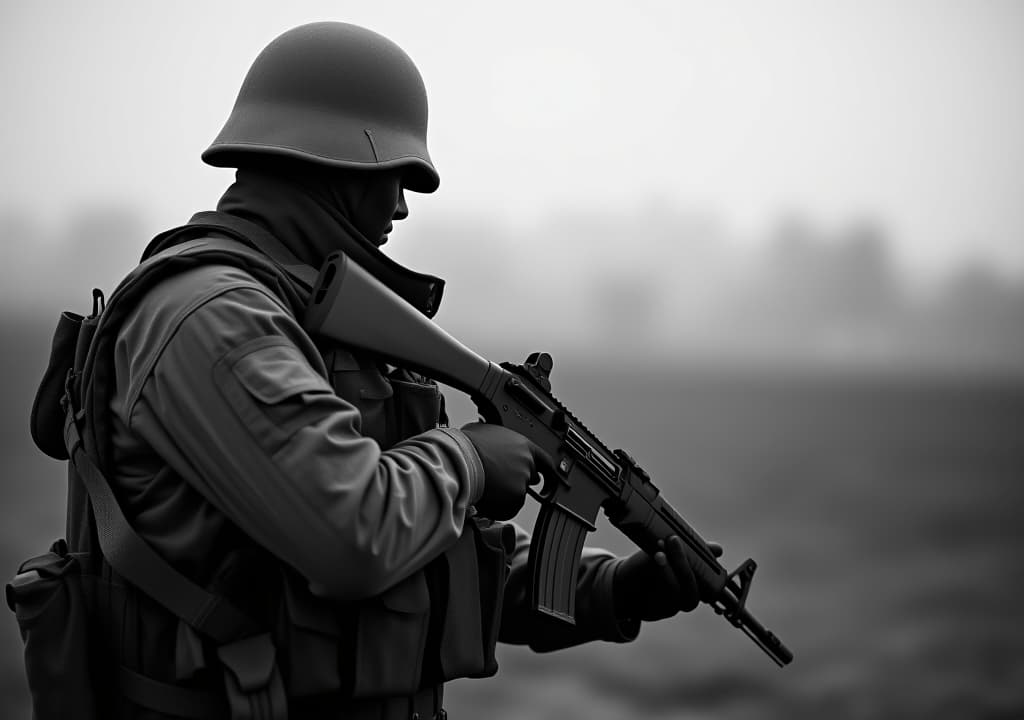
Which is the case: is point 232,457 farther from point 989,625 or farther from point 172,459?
point 989,625

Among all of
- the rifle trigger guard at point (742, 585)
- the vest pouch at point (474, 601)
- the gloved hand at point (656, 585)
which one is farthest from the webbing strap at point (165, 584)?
the rifle trigger guard at point (742, 585)

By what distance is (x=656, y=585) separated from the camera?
3.17 metres

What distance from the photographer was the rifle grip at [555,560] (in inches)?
112

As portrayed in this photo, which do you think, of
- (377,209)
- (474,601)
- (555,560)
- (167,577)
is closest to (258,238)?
(377,209)

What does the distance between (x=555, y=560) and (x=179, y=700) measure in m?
1.16

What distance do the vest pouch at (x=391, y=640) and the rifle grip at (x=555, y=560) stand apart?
637 millimetres

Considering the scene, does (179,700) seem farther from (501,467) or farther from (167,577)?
(501,467)

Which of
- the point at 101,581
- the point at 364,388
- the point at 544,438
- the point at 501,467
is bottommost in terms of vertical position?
the point at 101,581

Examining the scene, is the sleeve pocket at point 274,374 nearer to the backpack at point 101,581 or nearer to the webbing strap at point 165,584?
the backpack at point 101,581

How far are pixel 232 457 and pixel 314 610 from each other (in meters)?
0.44

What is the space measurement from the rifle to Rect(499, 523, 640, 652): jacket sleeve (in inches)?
6.3

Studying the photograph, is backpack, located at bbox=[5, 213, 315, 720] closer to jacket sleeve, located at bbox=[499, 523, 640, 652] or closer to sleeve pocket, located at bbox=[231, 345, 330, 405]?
sleeve pocket, located at bbox=[231, 345, 330, 405]

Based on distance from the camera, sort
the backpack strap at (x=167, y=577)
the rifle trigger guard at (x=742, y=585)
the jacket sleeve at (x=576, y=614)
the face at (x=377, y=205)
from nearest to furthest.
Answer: the backpack strap at (x=167, y=577)
the face at (x=377, y=205)
the jacket sleeve at (x=576, y=614)
the rifle trigger guard at (x=742, y=585)

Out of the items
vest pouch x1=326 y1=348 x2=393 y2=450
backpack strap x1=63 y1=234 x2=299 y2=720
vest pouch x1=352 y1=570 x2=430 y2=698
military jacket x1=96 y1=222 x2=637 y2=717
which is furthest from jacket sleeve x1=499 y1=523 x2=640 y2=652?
backpack strap x1=63 y1=234 x2=299 y2=720
